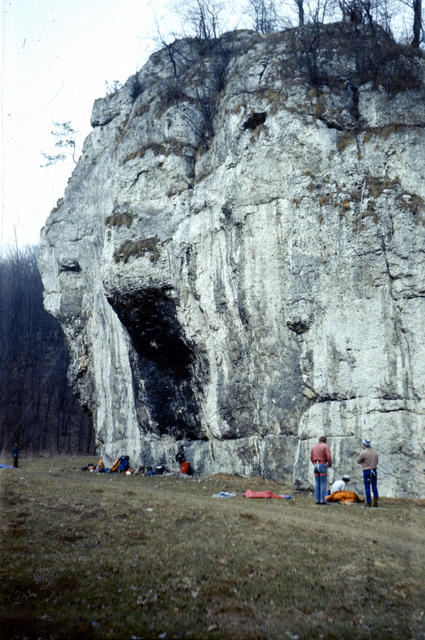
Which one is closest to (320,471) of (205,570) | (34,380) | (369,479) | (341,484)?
(369,479)

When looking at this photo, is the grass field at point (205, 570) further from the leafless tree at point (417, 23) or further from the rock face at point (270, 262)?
the leafless tree at point (417, 23)

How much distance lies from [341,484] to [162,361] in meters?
10.2

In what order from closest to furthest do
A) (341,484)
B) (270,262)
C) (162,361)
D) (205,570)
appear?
(205,570) → (341,484) → (270,262) → (162,361)

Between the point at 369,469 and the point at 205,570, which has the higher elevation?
the point at 369,469

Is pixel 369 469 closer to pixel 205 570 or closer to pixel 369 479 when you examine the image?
pixel 369 479

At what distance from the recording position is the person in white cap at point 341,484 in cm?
1453

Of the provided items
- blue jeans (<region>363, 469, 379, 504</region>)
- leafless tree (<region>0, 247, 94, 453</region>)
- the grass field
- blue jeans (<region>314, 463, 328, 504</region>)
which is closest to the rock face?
blue jeans (<region>363, 469, 379, 504</region>)

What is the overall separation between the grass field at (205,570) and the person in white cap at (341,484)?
6.87 feet

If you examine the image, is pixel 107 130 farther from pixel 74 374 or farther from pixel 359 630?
pixel 359 630

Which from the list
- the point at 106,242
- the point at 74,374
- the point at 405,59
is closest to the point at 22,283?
the point at 74,374

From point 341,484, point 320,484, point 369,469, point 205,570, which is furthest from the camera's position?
point 341,484

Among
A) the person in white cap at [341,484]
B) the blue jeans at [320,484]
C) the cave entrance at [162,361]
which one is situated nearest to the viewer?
the blue jeans at [320,484]

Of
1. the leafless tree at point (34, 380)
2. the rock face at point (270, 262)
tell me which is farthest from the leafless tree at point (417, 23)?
the leafless tree at point (34, 380)

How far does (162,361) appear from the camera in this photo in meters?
23.1
